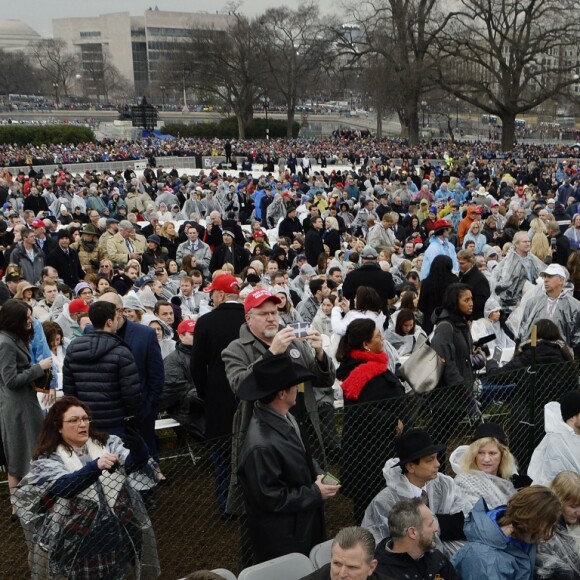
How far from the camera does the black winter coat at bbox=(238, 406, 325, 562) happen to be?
12.6 feet

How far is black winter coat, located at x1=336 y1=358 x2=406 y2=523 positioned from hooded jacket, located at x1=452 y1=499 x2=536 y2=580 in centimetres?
99

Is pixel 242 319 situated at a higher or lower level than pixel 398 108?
lower

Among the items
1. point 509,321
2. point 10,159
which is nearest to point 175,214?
point 509,321

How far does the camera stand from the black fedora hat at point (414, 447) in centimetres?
435

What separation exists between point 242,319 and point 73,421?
5.71ft

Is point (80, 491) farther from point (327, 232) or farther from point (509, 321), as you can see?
point (327, 232)

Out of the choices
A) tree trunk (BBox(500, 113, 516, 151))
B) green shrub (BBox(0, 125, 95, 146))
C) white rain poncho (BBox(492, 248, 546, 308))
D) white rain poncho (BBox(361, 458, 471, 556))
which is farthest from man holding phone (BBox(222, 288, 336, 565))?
green shrub (BBox(0, 125, 95, 146))

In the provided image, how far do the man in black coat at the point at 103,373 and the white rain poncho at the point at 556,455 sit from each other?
2750mm

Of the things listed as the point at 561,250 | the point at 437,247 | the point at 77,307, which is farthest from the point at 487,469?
the point at 561,250

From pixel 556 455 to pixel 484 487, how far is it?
0.71 m

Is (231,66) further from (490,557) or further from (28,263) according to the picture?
(490,557)

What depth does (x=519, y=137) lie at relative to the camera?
71000 mm

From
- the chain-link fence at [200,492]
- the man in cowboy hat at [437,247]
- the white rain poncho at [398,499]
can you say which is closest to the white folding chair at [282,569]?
the white rain poncho at [398,499]

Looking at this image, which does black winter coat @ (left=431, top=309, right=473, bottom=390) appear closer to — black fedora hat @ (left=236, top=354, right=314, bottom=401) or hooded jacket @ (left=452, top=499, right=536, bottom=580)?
hooded jacket @ (left=452, top=499, right=536, bottom=580)
